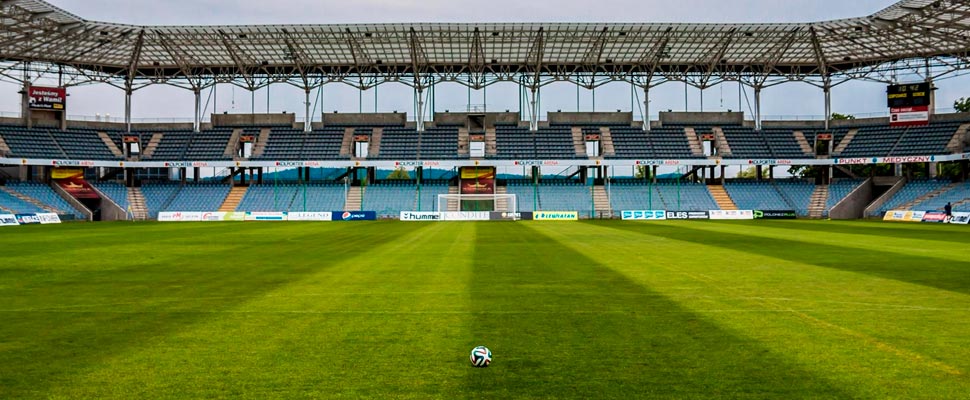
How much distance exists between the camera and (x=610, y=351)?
693 centimetres

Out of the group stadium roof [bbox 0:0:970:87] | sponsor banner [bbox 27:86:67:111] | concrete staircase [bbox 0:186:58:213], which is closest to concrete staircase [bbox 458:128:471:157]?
stadium roof [bbox 0:0:970:87]

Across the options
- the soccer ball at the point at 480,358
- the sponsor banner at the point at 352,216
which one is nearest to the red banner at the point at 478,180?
the sponsor banner at the point at 352,216

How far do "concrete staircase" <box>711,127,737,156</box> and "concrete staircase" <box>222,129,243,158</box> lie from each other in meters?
46.9

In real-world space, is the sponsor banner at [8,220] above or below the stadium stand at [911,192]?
below

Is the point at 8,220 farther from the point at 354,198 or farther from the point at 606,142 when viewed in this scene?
A: the point at 606,142

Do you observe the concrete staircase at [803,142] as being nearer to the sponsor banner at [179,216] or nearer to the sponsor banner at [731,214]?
the sponsor banner at [731,214]

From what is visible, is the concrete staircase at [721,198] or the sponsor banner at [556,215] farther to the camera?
the concrete staircase at [721,198]

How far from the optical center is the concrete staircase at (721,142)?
64062 millimetres

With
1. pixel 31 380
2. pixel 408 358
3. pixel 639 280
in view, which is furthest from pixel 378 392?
pixel 639 280

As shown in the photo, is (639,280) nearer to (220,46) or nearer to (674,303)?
(674,303)

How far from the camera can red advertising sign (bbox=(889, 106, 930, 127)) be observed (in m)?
56.8

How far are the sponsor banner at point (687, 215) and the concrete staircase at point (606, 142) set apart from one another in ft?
34.6

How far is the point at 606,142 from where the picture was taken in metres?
66.1

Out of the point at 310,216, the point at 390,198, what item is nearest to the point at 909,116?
the point at 390,198
